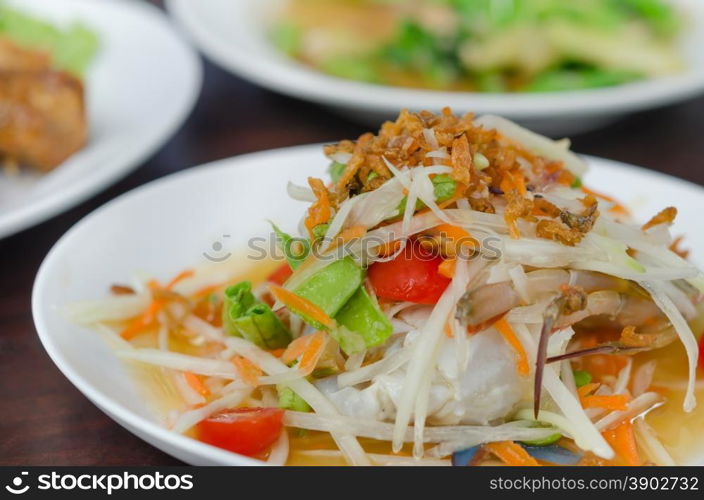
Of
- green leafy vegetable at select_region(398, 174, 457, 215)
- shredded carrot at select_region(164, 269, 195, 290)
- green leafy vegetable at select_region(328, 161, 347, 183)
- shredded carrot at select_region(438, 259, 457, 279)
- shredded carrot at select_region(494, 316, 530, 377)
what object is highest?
green leafy vegetable at select_region(398, 174, 457, 215)

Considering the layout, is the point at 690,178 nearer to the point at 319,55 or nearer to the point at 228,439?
the point at 319,55

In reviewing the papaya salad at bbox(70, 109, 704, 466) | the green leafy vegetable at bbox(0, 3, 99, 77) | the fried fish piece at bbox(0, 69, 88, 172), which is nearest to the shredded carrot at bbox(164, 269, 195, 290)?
the papaya salad at bbox(70, 109, 704, 466)

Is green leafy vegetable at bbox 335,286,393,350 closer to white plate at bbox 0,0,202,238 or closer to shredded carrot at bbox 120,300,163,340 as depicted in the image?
shredded carrot at bbox 120,300,163,340

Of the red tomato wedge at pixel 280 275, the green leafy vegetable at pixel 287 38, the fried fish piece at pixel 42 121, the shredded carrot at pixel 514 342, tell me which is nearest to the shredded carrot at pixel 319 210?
the red tomato wedge at pixel 280 275

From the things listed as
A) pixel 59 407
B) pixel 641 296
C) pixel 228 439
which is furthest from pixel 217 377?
pixel 641 296

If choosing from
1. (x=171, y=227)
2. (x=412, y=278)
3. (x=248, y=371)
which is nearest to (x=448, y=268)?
(x=412, y=278)
